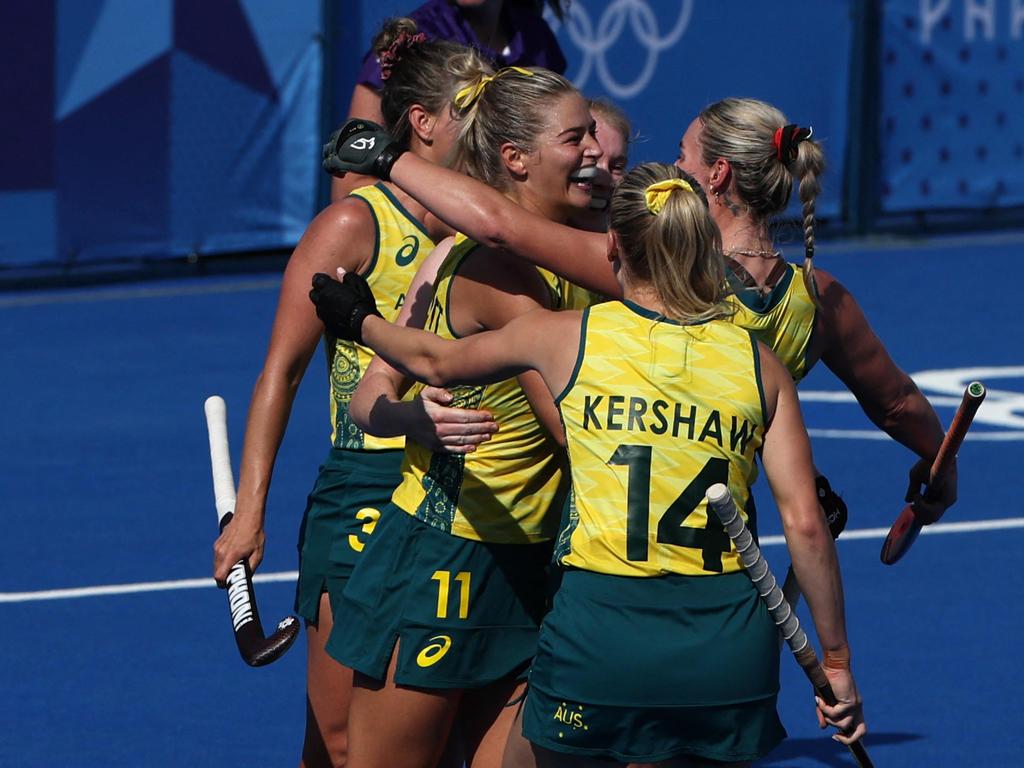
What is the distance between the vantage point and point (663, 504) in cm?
336

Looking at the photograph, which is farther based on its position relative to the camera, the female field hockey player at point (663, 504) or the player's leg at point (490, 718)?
the player's leg at point (490, 718)

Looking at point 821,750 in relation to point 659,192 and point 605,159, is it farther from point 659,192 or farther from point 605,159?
point 659,192

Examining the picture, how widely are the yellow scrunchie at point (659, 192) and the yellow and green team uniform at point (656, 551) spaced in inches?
7.2

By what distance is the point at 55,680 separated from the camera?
6.01 meters

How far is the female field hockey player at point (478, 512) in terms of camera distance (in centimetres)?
378

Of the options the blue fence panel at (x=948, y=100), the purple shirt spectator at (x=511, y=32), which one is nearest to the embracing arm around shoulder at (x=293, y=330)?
the purple shirt spectator at (x=511, y=32)

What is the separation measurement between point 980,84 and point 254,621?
39.0 feet

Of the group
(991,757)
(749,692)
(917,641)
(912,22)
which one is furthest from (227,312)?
(749,692)

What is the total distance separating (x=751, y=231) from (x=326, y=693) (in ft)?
4.47

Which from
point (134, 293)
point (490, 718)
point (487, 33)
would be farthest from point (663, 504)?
point (134, 293)

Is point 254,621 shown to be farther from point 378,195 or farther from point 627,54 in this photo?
point 627,54

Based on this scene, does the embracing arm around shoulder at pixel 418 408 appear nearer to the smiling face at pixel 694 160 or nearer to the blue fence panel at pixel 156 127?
the smiling face at pixel 694 160

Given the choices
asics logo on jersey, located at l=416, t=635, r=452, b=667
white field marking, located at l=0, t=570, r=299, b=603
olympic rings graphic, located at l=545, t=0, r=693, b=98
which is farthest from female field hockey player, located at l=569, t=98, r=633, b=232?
olympic rings graphic, located at l=545, t=0, r=693, b=98

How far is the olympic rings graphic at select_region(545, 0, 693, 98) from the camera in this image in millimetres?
13227
